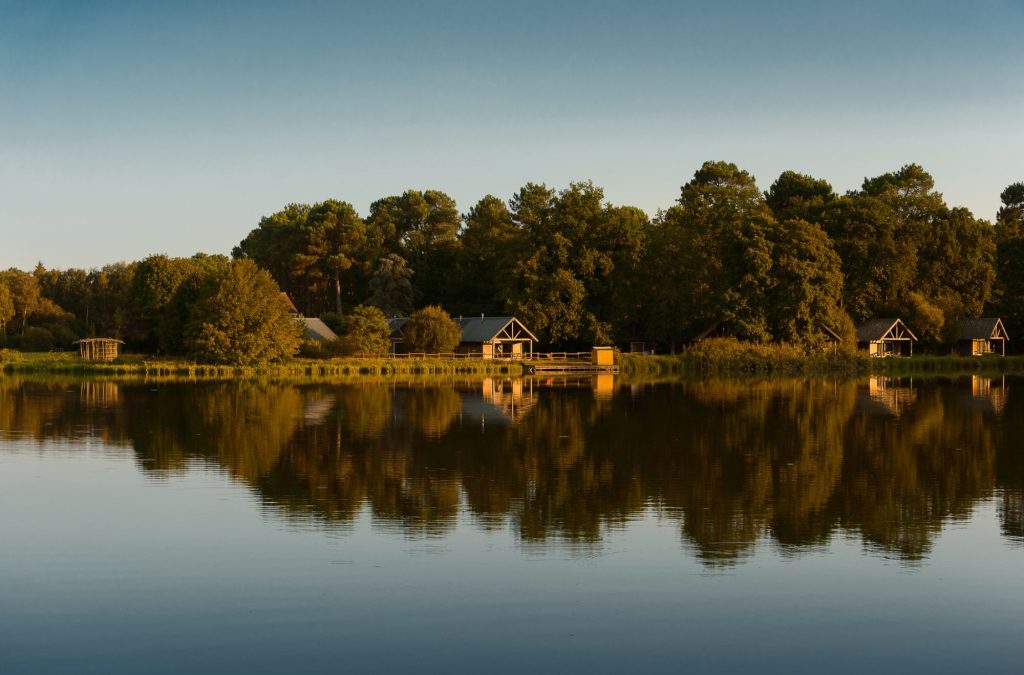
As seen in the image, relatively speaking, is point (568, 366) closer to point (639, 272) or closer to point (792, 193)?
point (639, 272)

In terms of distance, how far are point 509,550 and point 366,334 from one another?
5729cm

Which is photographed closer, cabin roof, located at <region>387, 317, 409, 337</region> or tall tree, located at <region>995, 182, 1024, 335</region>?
cabin roof, located at <region>387, 317, 409, 337</region>

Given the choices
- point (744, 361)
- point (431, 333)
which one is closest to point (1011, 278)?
point (744, 361)

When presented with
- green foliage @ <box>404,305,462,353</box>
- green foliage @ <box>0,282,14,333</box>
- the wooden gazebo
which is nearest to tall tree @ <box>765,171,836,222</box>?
green foliage @ <box>404,305,462,353</box>

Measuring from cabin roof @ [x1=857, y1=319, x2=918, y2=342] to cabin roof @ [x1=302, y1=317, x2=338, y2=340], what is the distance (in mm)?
42005

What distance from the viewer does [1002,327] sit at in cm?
8806

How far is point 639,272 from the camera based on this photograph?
3273 inches

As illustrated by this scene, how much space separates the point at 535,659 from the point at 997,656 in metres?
4.55

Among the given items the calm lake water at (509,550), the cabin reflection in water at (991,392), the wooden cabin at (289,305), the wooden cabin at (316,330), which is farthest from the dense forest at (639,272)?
the calm lake water at (509,550)

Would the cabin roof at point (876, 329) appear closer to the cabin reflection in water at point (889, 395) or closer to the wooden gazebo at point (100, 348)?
the cabin reflection in water at point (889, 395)

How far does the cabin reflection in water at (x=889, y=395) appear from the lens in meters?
39.2

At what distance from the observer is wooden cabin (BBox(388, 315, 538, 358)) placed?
78.7 metres

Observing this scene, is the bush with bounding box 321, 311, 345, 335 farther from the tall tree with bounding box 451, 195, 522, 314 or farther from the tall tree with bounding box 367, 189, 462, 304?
the tall tree with bounding box 367, 189, 462, 304

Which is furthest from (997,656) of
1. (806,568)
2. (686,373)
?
(686,373)
